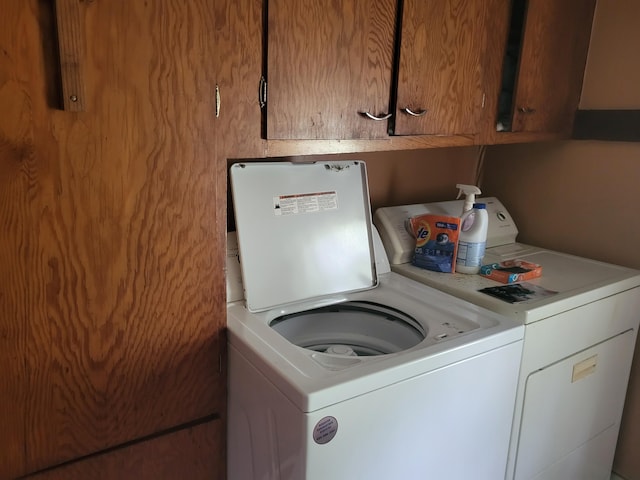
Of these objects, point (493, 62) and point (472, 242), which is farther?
point (472, 242)

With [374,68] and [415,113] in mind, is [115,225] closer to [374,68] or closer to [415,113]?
[374,68]

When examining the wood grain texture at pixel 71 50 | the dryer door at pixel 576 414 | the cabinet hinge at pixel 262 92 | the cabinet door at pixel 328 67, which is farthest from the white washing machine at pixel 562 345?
the wood grain texture at pixel 71 50

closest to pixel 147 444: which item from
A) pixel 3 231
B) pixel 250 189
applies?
pixel 3 231

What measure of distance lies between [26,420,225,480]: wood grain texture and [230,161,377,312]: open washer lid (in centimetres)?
37

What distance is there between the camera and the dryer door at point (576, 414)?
1.59m

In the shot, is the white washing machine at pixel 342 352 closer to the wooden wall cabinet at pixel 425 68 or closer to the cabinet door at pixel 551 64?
the wooden wall cabinet at pixel 425 68

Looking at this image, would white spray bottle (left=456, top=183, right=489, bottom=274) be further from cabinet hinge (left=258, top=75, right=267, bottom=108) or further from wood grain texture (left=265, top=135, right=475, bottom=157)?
cabinet hinge (left=258, top=75, right=267, bottom=108)

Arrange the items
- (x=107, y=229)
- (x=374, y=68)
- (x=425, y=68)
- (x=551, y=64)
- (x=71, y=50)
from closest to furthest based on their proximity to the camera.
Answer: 1. (x=71, y=50)
2. (x=107, y=229)
3. (x=374, y=68)
4. (x=425, y=68)
5. (x=551, y=64)

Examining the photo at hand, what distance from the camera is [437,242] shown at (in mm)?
1805

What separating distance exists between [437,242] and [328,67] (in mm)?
783

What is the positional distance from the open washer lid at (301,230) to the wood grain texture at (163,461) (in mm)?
371

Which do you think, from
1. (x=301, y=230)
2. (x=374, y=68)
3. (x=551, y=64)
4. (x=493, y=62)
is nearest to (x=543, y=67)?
(x=551, y=64)

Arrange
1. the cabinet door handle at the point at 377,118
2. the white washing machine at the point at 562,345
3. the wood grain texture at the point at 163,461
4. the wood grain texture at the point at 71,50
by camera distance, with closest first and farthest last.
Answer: the wood grain texture at the point at 71,50 → the wood grain texture at the point at 163,461 → the cabinet door handle at the point at 377,118 → the white washing machine at the point at 562,345

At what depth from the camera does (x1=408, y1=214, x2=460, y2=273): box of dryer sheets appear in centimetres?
178
